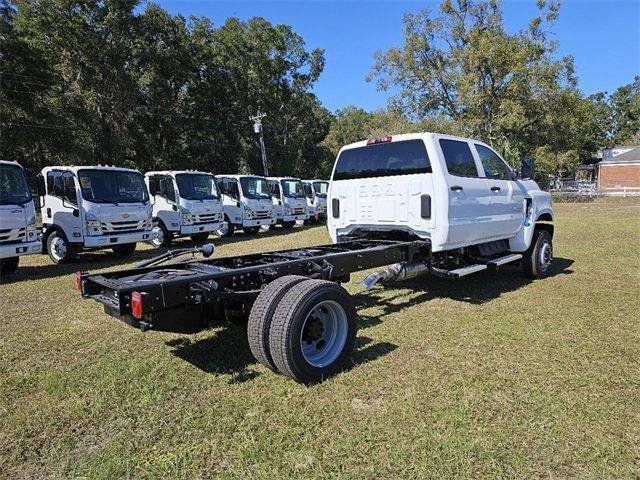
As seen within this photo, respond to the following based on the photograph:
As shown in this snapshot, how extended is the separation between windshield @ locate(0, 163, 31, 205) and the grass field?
3.88 metres

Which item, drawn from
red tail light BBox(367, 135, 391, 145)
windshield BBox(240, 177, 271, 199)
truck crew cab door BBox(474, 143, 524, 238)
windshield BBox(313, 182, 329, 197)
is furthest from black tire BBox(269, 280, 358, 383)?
windshield BBox(313, 182, 329, 197)

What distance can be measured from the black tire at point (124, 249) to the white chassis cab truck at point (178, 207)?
162 centimetres

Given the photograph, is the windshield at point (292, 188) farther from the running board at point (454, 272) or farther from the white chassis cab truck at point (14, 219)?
the running board at point (454, 272)

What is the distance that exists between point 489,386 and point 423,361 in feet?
2.20

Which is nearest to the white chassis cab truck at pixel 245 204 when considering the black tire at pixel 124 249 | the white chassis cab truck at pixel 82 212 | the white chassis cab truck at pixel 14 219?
the black tire at pixel 124 249

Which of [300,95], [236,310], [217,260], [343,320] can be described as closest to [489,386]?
[343,320]

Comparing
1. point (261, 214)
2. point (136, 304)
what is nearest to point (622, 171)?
point (261, 214)

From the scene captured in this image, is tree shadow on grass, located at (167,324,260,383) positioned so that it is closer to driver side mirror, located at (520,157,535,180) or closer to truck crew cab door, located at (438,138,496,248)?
truck crew cab door, located at (438,138,496,248)

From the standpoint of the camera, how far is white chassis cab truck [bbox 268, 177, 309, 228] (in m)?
19.4

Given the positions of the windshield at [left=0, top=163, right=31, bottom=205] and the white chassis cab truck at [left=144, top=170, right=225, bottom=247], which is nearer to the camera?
the windshield at [left=0, top=163, right=31, bottom=205]

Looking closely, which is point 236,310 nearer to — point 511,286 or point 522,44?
point 511,286

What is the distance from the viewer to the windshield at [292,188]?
20150 mm

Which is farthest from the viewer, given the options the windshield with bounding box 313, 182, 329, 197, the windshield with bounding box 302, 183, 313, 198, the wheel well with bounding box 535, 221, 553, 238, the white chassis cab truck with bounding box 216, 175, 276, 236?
the windshield with bounding box 313, 182, 329, 197

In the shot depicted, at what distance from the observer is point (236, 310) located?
406 cm
